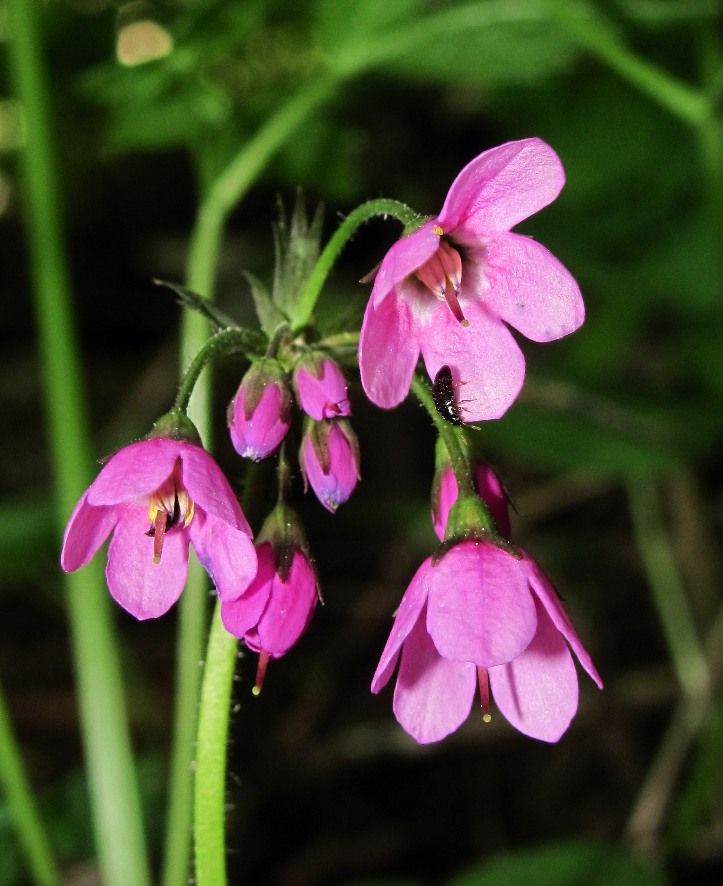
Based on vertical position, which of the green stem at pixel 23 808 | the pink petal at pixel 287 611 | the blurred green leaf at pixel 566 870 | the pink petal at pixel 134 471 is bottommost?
the blurred green leaf at pixel 566 870

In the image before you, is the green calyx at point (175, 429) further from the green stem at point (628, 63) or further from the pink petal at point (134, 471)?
the green stem at point (628, 63)

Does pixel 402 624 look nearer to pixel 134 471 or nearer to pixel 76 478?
pixel 134 471

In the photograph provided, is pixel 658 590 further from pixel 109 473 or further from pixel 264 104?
pixel 109 473

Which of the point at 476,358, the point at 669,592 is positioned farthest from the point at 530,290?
the point at 669,592

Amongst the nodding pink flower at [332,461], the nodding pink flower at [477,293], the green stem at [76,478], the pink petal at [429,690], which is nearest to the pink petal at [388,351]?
the nodding pink flower at [477,293]

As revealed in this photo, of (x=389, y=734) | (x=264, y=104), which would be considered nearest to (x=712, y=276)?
(x=264, y=104)
